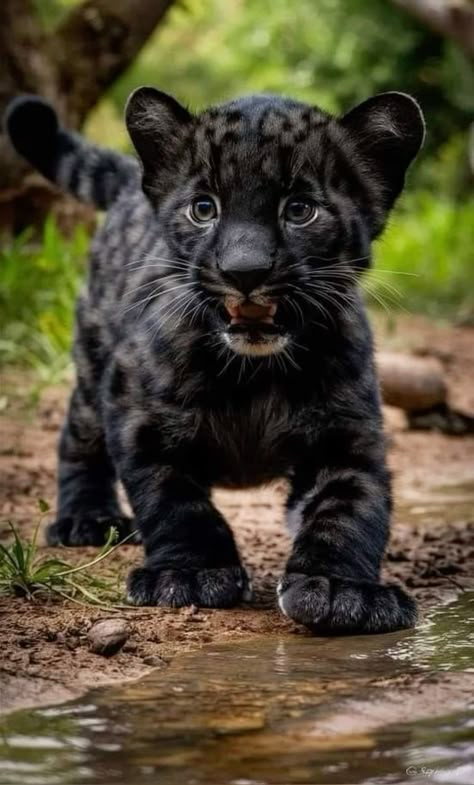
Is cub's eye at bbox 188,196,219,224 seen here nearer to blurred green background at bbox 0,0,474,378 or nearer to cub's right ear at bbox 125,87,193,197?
cub's right ear at bbox 125,87,193,197

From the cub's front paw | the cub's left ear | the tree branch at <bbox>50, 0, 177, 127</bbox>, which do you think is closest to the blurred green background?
the tree branch at <bbox>50, 0, 177, 127</bbox>

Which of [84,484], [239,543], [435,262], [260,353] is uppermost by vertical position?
[435,262]

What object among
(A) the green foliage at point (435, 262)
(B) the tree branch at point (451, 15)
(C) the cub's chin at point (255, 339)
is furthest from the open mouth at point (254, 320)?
(A) the green foliage at point (435, 262)

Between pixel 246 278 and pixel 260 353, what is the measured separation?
0.89 ft

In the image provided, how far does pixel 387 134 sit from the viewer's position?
14.8 ft

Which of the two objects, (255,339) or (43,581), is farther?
(43,581)

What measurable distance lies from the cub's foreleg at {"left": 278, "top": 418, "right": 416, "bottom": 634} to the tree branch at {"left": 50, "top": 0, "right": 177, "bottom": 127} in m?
6.34

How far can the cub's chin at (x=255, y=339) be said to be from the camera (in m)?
4.07

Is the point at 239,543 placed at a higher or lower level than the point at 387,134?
lower

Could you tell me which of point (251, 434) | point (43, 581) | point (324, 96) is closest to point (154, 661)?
point (43, 581)

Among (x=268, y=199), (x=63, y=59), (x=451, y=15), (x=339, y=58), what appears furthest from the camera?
(x=339, y=58)

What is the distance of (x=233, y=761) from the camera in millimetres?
2662

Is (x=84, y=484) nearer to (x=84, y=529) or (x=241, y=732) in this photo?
(x=84, y=529)

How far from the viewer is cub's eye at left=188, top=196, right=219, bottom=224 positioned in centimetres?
423
